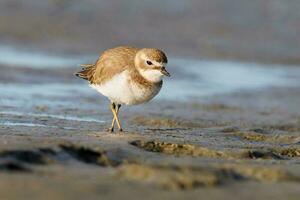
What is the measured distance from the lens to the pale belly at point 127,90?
8727 mm

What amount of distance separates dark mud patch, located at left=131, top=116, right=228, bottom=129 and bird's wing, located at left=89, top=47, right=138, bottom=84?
1.14 metres

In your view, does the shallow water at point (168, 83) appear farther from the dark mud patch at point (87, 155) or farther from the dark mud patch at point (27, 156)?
the dark mud patch at point (27, 156)

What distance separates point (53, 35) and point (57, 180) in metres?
15.0

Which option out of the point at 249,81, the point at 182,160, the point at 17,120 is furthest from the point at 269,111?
the point at 182,160

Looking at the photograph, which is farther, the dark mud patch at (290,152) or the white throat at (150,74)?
the white throat at (150,74)

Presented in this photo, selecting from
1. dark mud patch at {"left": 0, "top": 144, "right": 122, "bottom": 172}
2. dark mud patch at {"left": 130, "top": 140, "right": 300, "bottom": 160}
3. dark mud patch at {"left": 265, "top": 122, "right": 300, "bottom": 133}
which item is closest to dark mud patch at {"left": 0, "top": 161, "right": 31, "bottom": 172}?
dark mud patch at {"left": 0, "top": 144, "right": 122, "bottom": 172}

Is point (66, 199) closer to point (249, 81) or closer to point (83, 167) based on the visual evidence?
point (83, 167)

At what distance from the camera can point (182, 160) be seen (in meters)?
6.66

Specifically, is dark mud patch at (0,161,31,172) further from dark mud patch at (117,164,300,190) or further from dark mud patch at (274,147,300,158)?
dark mud patch at (274,147,300,158)

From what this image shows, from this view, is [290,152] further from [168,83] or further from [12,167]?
[168,83]

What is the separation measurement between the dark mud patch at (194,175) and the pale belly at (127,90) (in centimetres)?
269

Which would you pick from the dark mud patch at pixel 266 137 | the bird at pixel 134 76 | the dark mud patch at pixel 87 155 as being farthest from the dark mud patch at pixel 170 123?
the dark mud patch at pixel 87 155

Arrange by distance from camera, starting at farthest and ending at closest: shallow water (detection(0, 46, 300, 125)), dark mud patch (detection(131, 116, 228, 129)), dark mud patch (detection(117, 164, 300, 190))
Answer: shallow water (detection(0, 46, 300, 125)) → dark mud patch (detection(131, 116, 228, 129)) → dark mud patch (detection(117, 164, 300, 190))

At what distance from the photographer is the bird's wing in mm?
8945
